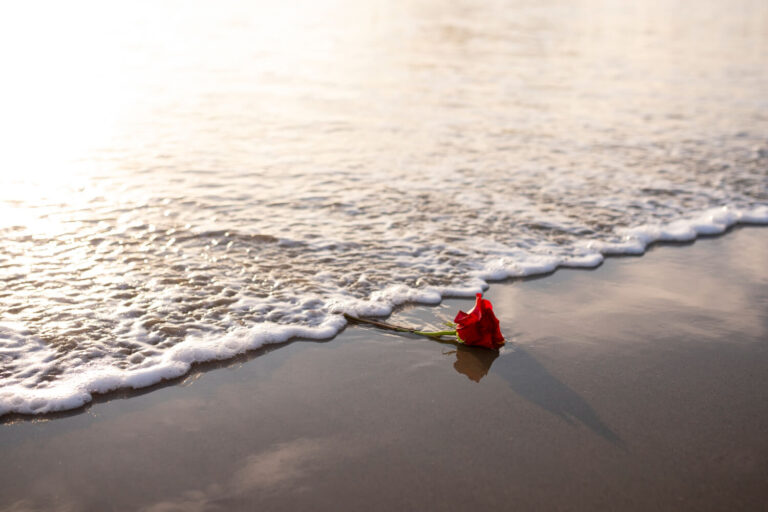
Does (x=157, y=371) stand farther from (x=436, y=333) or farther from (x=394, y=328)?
(x=436, y=333)

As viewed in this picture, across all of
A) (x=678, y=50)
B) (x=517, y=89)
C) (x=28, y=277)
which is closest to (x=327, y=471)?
(x=28, y=277)

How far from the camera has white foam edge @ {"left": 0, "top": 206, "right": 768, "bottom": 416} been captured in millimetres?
2846

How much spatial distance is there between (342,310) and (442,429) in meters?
1.17

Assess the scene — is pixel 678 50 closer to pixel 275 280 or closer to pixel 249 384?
pixel 275 280

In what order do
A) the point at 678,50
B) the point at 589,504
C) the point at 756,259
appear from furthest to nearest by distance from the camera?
the point at 678,50
the point at 756,259
the point at 589,504

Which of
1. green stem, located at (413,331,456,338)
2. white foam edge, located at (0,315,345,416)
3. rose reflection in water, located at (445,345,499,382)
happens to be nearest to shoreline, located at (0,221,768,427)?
white foam edge, located at (0,315,345,416)

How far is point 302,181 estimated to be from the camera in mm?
5922

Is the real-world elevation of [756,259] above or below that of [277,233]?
below

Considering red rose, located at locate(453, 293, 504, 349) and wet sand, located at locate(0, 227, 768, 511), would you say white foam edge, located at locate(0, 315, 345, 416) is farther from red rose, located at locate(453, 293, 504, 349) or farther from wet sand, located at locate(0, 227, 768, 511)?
red rose, located at locate(453, 293, 504, 349)

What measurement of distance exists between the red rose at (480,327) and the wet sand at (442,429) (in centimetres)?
9

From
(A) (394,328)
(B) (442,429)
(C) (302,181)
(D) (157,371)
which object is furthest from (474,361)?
(C) (302,181)

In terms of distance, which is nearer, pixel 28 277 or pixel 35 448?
pixel 35 448

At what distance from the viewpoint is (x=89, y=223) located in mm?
4848

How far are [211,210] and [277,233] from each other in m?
0.69
